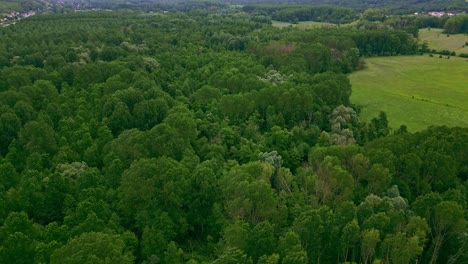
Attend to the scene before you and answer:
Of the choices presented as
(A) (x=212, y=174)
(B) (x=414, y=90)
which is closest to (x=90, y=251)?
(A) (x=212, y=174)

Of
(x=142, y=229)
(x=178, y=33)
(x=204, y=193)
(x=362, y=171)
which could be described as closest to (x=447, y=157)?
(x=362, y=171)

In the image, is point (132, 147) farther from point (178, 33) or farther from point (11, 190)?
point (178, 33)

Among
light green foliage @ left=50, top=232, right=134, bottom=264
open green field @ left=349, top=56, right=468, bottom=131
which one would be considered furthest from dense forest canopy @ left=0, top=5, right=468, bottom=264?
open green field @ left=349, top=56, right=468, bottom=131

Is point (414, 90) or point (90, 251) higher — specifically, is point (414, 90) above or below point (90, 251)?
below

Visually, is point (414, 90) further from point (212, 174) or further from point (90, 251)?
point (90, 251)

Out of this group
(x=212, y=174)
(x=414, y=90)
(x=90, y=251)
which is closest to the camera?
(x=90, y=251)

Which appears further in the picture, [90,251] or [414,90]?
[414,90]

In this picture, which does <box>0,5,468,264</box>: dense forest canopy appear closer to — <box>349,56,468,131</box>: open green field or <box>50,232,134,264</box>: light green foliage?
<box>50,232,134,264</box>: light green foliage
